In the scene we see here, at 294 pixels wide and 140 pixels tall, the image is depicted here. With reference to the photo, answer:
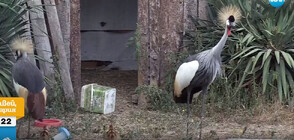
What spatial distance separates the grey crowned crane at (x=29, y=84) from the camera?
23.7 ft

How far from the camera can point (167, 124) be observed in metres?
8.59

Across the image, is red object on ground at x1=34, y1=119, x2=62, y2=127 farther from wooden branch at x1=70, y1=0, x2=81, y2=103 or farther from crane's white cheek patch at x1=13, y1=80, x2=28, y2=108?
wooden branch at x1=70, y1=0, x2=81, y2=103

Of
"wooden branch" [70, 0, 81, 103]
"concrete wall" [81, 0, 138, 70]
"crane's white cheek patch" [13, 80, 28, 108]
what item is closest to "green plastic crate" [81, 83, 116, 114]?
"wooden branch" [70, 0, 81, 103]

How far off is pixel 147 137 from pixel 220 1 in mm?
2813

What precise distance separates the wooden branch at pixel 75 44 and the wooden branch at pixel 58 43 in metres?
0.28

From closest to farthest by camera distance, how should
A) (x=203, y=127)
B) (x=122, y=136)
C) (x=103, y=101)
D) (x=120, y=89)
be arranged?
(x=122, y=136) → (x=203, y=127) → (x=103, y=101) → (x=120, y=89)

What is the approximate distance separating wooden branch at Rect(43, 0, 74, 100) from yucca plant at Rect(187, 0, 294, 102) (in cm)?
183

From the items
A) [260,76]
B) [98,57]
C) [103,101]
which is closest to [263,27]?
[260,76]

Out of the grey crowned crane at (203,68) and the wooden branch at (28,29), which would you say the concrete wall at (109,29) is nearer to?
the wooden branch at (28,29)

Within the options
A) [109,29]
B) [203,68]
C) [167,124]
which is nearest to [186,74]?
[203,68]

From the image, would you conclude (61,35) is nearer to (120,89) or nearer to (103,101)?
(103,101)

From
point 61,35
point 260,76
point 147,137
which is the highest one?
point 61,35

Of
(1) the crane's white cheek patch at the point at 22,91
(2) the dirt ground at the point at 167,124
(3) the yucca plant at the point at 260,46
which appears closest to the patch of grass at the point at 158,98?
(2) the dirt ground at the point at 167,124

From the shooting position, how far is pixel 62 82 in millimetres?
9352
